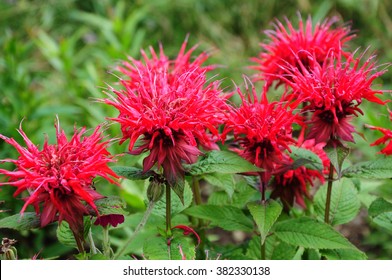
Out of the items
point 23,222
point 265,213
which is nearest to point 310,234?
point 265,213

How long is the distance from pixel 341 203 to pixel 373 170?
0.65ft

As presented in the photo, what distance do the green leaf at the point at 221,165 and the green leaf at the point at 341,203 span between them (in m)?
0.37

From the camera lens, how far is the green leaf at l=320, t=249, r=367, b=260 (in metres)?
1.26

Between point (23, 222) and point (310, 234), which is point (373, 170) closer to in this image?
point (310, 234)

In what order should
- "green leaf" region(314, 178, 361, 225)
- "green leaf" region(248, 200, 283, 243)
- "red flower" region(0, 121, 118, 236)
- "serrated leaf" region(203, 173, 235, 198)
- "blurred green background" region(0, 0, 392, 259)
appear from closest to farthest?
"red flower" region(0, 121, 118, 236) < "green leaf" region(248, 200, 283, 243) < "serrated leaf" region(203, 173, 235, 198) < "green leaf" region(314, 178, 361, 225) < "blurred green background" region(0, 0, 392, 259)

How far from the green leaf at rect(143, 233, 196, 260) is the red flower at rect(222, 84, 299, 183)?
0.72 feet

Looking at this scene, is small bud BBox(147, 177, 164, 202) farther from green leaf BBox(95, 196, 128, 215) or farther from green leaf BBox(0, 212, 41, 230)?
green leaf BBox(0, 212, 41, 230)

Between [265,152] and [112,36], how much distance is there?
184 centimetres

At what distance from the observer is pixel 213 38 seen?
3.66 metres

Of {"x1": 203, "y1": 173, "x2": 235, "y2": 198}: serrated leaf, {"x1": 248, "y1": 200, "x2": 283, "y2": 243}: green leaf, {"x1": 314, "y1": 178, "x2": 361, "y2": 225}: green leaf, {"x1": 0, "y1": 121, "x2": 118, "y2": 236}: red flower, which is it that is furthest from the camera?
{"x1": 314, "y1": 178, "x2": 361, "y2": 225}: green leaf

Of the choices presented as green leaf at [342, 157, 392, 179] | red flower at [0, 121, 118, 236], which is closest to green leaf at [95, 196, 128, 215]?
red flower at [0, 121, 118, 236]

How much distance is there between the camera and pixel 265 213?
3.83 ft
